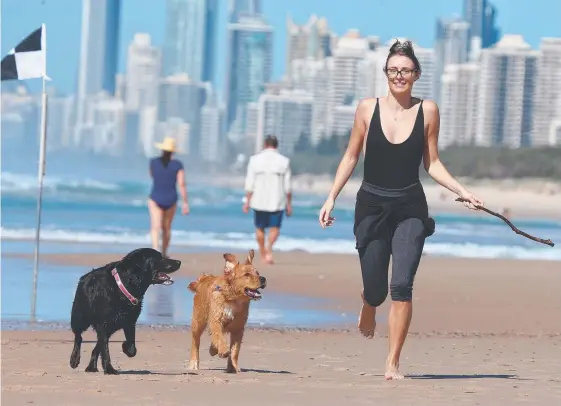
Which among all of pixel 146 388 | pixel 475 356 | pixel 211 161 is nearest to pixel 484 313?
pixel 475 356

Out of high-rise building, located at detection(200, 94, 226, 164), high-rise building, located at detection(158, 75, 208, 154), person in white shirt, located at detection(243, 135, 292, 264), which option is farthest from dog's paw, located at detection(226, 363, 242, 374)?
high-rise building, located at detection(158, 75, 208, 154)

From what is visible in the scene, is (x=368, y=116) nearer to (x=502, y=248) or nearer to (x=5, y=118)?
(x=502, y=248)

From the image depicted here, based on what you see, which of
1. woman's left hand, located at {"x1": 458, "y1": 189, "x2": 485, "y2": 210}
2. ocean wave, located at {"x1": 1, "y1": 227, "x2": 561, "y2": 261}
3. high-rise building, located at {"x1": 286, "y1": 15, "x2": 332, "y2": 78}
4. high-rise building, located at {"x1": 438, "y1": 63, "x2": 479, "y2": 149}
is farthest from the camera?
high-rise building, located at {"x1": 286, "y1": 15, "x2": 332, "y2": 78}

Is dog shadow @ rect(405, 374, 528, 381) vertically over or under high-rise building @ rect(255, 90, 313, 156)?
under

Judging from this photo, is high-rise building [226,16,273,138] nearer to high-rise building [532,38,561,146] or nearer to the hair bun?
high-rise building [532,38,561,146]

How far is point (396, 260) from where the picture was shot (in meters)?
8.40

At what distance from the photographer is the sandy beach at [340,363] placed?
7684 mm

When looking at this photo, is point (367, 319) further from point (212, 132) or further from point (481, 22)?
point (481, 22)

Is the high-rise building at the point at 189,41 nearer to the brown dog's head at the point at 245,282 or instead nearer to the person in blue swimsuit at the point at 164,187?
the person in blue swimsuit at the point at 164,187

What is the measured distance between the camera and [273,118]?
4651 inches

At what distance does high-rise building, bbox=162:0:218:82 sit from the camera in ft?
500

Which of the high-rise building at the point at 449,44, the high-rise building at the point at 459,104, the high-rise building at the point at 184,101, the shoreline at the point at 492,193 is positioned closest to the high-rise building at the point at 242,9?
the high-rise building at the point at 184,101

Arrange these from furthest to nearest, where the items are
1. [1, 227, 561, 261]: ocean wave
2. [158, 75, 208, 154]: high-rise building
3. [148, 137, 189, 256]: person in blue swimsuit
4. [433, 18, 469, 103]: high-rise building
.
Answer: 1. [433, 18, 469, 103]: high-rise building
2. [158, 75, 208, 154]: high-rise building
3. [1, 227, 561, 261]: ocean wave
4. [148, 137, 189, 256]: person in blue swimsuit

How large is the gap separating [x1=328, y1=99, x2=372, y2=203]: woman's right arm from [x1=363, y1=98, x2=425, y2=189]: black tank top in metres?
0.05
